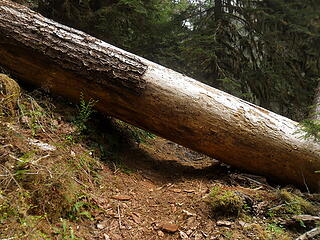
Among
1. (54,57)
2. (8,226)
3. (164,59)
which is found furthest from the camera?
(164,59)

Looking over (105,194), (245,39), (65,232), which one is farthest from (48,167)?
(245,39)

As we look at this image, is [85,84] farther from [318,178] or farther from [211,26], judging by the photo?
[211,26]

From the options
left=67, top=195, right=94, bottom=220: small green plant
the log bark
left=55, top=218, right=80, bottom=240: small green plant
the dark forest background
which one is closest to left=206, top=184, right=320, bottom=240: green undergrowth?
the log bark

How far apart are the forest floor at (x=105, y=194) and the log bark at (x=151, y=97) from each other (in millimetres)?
357

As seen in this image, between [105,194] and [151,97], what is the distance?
1.61 m

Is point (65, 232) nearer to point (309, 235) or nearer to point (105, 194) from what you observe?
point (105, 194)

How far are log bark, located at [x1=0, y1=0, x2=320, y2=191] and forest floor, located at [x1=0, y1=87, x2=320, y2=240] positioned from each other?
36 centimetres

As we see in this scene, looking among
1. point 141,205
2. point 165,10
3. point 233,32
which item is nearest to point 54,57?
point 141,205

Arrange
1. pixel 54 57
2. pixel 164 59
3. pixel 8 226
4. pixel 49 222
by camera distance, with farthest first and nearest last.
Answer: pixel 164 59, pixel 54 57, pixel 49 222, pixel 8 226

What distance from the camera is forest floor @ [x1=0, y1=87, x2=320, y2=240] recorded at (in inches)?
94.2

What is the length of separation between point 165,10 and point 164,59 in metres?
1.91

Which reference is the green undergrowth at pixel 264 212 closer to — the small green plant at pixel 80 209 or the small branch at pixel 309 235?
the small branch at pixel 309 235

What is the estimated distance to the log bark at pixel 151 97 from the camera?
4012mm

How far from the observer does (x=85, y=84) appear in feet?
13.5
